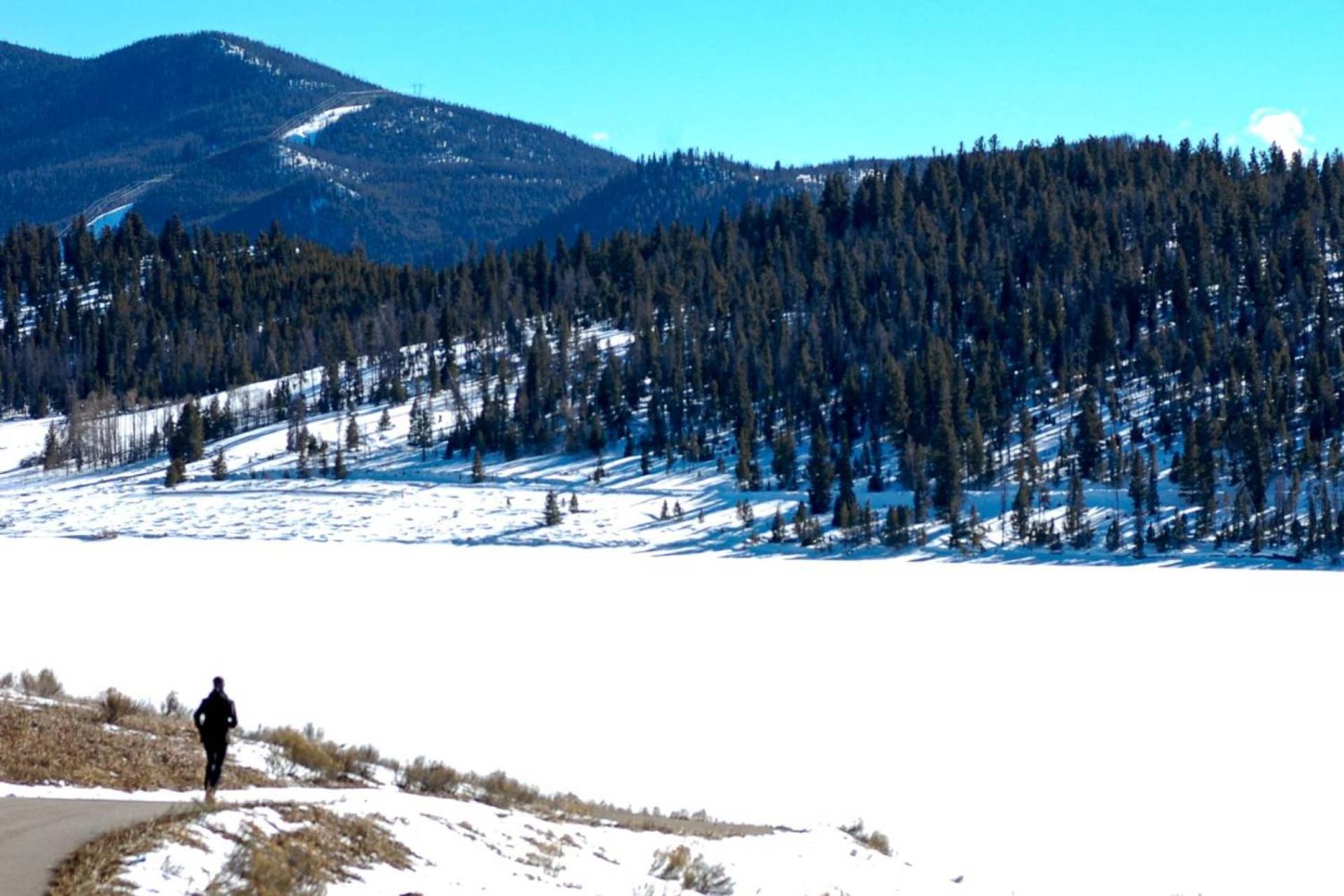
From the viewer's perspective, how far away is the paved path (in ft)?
29.1

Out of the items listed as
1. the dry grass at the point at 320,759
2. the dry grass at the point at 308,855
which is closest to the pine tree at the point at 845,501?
the dry grass at the point at 320,759

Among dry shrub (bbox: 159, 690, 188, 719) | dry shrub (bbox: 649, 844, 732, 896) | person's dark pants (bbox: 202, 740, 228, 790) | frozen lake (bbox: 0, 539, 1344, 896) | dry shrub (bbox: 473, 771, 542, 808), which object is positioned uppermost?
person's dark pants (bbox: 202, 740, 228, 790)

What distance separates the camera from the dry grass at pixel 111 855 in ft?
28.7

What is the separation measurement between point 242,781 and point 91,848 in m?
4.60

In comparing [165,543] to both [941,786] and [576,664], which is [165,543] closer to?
[576,664]

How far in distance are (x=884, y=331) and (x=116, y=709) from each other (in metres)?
88.8

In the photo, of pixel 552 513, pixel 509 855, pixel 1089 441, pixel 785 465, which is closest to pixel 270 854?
pixel 509 855

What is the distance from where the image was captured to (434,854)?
1173 centimetres

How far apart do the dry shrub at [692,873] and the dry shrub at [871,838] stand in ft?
12.3

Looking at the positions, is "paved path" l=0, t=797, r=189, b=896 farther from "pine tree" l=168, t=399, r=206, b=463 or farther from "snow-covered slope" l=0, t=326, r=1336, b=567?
"pine tree" l=168, t=399, r=206, b=463

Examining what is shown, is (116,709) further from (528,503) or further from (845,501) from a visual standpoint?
(528,503)

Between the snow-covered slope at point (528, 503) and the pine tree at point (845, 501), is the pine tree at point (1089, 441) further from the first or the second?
the pine tree at point (845, 501)

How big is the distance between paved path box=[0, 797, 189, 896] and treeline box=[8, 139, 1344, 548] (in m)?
62.0

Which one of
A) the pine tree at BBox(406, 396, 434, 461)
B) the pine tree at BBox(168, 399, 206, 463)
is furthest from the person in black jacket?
the pine tree at BBox(168, 399, 206, 463)
